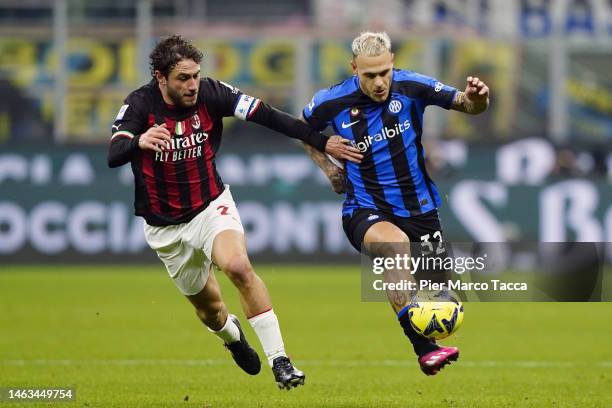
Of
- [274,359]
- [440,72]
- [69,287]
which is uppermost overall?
[440,72]

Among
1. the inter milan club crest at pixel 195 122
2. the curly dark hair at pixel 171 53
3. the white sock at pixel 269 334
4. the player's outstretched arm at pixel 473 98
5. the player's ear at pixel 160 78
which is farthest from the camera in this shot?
the inter milan club crest at pixel 195 122

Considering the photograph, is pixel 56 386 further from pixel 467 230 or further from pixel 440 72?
pixel 440 72

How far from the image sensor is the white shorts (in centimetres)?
820

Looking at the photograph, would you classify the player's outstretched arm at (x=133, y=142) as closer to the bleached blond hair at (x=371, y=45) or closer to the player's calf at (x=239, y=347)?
the bleached blond hair at (x=371, y=45)

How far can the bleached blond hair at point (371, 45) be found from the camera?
7863 millimetres

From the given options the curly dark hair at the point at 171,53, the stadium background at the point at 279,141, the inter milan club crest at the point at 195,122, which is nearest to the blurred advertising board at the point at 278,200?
the stadium background at the point at 279,141

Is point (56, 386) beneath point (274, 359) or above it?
beneath

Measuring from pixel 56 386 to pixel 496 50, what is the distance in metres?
12.1

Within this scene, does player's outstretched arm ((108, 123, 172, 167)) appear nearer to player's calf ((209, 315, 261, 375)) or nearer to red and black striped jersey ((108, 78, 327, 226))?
red and black striped jersey ((108, 78, 327, 226))

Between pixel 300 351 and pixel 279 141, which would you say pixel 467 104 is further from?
pixel 279 141

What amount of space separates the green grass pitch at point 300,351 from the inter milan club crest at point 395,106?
1.98 metres

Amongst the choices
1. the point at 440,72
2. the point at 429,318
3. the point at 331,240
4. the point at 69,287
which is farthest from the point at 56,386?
the point at 440,72

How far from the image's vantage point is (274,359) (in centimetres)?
761

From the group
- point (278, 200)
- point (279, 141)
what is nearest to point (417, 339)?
point (278, 200)
